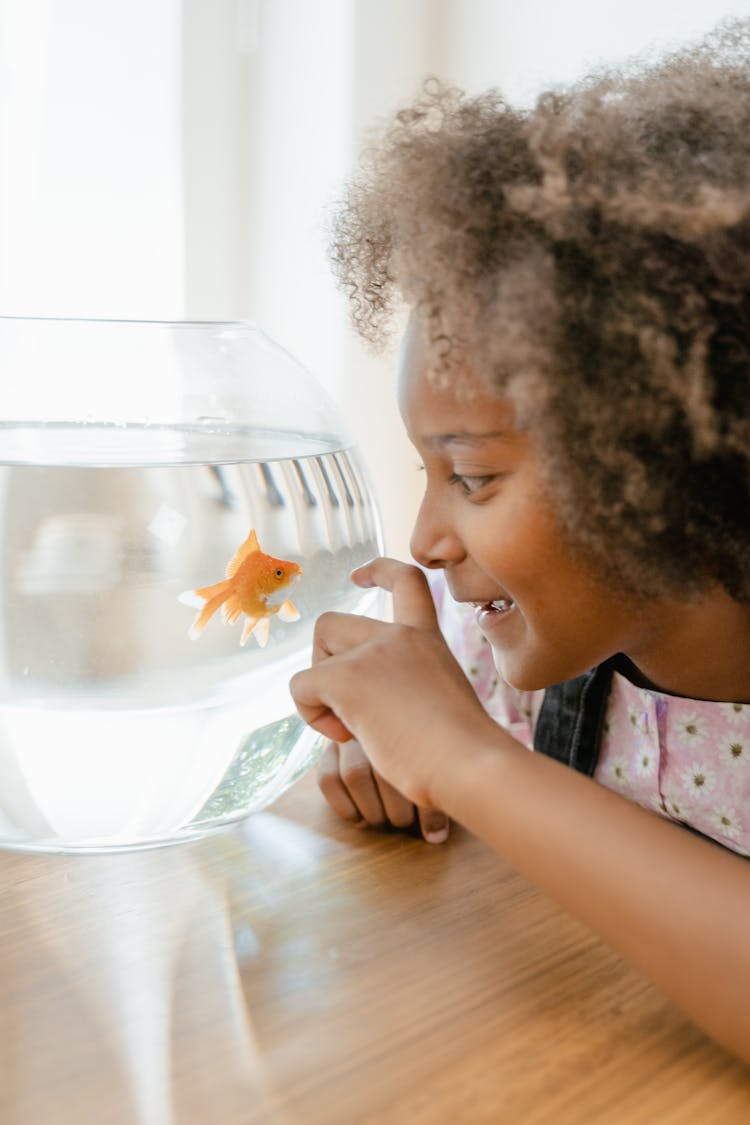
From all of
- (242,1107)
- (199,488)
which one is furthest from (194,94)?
(242,1107)

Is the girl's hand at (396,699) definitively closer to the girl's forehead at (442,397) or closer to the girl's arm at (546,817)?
A: the girl's arm at (546,817)

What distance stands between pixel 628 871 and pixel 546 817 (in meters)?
0.06

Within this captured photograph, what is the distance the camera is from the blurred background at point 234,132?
1.61 metres

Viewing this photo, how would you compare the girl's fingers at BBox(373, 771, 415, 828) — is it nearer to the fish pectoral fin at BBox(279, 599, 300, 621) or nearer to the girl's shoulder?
the fish pectoral fin at BBox(279, 599, 300, 621)

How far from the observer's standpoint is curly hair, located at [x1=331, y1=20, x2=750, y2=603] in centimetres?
73

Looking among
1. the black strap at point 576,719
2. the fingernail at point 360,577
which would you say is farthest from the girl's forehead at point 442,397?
the black strap at point 576,719

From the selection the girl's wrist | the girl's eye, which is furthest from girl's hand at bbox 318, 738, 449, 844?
the girl's eye

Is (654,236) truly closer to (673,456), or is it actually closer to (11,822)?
(673,456)

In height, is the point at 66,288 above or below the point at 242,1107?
above

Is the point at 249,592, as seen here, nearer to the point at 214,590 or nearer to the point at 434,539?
the point at 214,590

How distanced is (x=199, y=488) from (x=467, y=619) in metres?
0.53

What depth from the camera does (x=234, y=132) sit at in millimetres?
1923

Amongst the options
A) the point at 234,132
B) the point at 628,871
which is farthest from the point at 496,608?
the point at 234,132

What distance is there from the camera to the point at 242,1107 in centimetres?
58
